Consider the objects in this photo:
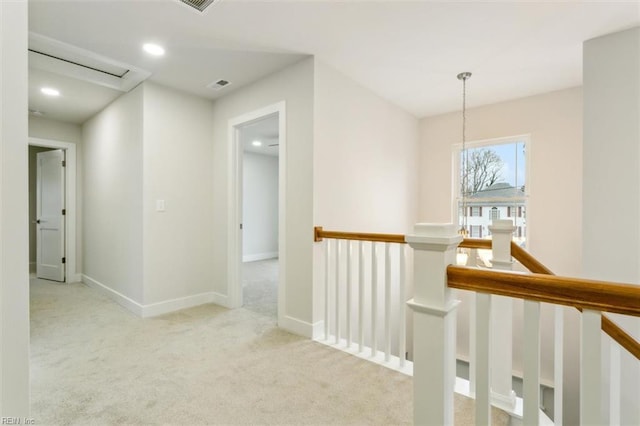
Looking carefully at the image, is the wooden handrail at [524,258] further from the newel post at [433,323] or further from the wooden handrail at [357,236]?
the newel post at [433,323]

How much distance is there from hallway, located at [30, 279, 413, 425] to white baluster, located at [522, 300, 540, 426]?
3.10 feet

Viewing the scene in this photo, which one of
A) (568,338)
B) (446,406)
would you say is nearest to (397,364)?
(446,406)

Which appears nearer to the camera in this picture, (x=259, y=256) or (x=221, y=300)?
(x=221, y=300)

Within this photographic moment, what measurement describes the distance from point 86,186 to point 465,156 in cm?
576

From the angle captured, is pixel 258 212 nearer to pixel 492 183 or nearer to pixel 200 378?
pixel 492 183

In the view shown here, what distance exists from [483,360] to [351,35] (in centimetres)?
240

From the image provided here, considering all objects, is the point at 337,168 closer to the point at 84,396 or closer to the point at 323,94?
the point at 323,94

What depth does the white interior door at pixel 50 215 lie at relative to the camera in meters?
4.62

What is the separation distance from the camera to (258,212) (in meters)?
7.09

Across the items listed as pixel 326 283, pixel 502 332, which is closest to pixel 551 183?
pixel 502 332

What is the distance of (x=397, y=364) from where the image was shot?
2.13 m

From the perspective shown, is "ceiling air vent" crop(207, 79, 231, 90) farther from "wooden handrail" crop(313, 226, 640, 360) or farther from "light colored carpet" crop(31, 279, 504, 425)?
"light colored carpet" crop(31, 279, 504, 425)

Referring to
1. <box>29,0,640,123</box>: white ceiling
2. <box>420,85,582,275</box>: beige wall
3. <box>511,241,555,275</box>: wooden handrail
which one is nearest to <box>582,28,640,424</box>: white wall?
<box>29,0,640,123</box>: white ceiling

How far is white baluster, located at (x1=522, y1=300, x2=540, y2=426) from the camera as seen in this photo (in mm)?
812
